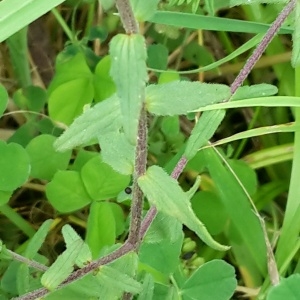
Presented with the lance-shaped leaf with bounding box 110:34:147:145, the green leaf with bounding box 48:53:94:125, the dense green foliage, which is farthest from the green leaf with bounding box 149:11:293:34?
the lance-shaped leaf with bounding box 110:34:147:145

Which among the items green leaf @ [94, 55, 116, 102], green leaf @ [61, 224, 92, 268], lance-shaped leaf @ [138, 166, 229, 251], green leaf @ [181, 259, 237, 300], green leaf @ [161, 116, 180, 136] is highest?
green leaf @ [94, 55, 116, 102]

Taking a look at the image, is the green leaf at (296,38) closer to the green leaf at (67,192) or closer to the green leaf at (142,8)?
the green leaf at (142,8)

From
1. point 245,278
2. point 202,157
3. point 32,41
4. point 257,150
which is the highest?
point 32,41

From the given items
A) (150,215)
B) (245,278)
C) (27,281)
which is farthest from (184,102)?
(245,278)

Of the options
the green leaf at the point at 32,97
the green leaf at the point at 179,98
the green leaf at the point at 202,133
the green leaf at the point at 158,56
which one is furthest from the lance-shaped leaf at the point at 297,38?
the green leaf at the point at 32,97

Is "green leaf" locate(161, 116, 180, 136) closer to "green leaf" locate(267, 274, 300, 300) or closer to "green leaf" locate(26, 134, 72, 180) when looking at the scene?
"green leaf" locate(26, 134, 72, 180)

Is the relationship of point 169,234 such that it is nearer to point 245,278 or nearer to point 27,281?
point 27,281

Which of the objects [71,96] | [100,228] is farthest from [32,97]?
[100,228]
